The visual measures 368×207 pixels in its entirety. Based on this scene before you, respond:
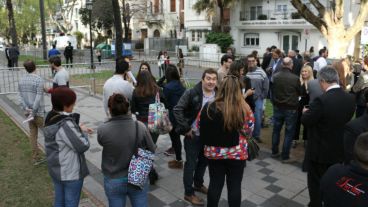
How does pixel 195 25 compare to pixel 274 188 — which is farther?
pixel 195 25

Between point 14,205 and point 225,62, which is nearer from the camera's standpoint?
point 14,205

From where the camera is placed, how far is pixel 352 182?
2211 mm

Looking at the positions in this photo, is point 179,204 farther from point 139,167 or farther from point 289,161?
point 289,161

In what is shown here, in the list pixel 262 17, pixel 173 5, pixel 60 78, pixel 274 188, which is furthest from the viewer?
pixel 173 5

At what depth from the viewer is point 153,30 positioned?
48938 millimetres

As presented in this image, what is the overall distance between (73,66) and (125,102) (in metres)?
12.8

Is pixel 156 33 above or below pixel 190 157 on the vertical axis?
above

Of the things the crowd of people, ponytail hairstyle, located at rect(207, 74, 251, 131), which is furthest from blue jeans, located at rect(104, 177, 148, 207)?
ponytail hairstyle, located at rect(207, 74, 251, 131)

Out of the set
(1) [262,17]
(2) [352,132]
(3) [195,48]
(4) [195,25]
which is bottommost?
(2) [352,132]

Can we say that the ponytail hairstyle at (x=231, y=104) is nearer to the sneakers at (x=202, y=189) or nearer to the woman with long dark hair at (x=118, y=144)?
the woman with long dark hair at (x=118, y=144)

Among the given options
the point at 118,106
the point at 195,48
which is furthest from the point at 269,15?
the point at 118,106

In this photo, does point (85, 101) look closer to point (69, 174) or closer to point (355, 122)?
point (69, 174)

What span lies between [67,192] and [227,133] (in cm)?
183

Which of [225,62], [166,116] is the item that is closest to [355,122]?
[166,116]
